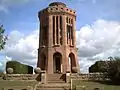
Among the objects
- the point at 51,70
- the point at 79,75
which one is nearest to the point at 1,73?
the point at 51,70

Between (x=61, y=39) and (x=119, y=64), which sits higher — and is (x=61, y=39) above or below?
above

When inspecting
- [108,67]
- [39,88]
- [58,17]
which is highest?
[58,17]

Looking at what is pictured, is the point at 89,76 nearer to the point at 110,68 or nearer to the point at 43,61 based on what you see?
the point at 110,68

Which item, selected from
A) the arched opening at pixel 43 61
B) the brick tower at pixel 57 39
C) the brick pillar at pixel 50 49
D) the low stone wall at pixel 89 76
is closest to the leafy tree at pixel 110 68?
the low stone wall at pixel 89 76

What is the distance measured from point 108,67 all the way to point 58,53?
1191cm

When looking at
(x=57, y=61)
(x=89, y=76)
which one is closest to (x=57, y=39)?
(x=57, y=61)

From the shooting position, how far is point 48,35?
55.3 meters

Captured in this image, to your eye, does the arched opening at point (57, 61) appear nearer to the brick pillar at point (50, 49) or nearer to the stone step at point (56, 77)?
the brick pillar at point (50, 49)

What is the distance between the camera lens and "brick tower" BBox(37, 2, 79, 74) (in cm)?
5444

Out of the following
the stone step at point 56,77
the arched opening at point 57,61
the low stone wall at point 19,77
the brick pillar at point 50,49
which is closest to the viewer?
the stone step at point 56,77

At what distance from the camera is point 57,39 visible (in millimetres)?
55125

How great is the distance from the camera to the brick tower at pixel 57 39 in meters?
54.4

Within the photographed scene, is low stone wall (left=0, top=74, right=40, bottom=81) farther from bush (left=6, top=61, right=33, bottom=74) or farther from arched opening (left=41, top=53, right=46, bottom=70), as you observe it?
arched opening (left=41, top=53, right=46, bottom=70)

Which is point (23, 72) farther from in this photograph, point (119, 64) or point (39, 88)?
point (119, 64)
